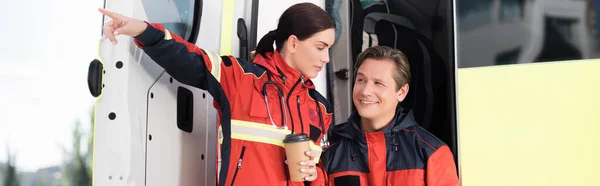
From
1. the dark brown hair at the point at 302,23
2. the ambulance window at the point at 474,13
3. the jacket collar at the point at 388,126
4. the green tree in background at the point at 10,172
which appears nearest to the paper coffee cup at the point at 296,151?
the dark brown hair at the point at 302,23

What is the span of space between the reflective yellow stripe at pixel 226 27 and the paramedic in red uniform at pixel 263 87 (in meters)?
0.17

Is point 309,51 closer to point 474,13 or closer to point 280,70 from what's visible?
point 280,70

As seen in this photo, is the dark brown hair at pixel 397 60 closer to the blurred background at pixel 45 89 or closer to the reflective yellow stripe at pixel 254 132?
the reflective yellow stripe at pixel 254 132

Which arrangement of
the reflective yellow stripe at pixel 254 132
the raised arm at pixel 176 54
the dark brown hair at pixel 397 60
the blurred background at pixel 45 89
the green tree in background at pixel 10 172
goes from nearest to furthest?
the raised arm at pixel 176 54 < the reflective yellow stripe at pixel 254 132 < the dark brown hair at pixel 397 60 < the blurred background at pixel 45 89 < the green tree in background at pixel 10 172

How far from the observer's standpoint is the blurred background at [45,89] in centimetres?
305

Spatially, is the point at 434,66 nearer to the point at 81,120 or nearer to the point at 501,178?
the point at 501,178

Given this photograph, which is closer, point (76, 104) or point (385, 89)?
point (385, 89)

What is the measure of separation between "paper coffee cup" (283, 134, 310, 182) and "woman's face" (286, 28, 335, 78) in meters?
0.29

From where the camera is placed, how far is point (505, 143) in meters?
2.29

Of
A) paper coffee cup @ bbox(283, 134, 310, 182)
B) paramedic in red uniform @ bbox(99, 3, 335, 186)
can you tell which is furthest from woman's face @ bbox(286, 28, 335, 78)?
paper coffee cup @ bbox(283, 134, 310, 182)

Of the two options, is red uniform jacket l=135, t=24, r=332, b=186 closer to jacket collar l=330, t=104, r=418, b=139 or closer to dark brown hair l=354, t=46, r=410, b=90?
jacket collar l=330, t=104, r=418, b=139

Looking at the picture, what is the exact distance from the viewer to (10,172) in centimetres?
320

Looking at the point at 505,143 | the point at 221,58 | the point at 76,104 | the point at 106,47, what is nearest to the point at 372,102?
the point at 221,58

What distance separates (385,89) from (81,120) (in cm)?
243
